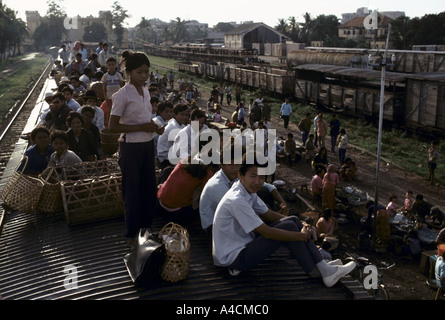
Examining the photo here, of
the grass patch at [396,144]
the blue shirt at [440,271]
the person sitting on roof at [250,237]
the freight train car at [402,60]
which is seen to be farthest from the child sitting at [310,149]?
the freight train car at [402,60]

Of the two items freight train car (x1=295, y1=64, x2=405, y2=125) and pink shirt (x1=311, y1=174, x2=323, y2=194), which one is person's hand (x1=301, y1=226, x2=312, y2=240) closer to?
pink shirt (x1=311, y1=174, x2=323, y2=194)

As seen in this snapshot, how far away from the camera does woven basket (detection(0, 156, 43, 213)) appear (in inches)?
221

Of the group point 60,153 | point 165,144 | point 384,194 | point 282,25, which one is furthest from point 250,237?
point 282,25

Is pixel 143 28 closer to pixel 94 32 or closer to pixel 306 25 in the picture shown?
pixel 94 32

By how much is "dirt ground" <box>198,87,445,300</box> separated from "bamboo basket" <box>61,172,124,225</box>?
17.1 feet

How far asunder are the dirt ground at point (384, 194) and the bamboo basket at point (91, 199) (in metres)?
5.20

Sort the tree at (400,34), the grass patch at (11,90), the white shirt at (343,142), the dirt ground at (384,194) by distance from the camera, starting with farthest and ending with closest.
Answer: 1. the tree at (400,34)
2. the grass patch at (11,90)
3. the white shirt at (343,142)
4. the dirt ground at (384,194)

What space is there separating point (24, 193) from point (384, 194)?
10.1 metres

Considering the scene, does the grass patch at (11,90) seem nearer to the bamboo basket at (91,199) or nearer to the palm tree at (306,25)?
the bamboo basket at (91,199)

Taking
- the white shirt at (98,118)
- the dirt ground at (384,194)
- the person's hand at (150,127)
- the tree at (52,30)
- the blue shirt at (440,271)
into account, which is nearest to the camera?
the person's hand at (150,127)

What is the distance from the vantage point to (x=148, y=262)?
410 cm

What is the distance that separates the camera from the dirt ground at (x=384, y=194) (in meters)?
8.12

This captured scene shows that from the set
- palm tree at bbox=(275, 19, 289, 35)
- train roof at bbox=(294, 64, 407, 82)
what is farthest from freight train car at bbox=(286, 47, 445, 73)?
palm tree at bbox=(275, 19, 289, 35)
